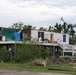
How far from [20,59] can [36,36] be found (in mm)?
11678

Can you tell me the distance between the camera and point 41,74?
81.5 feet

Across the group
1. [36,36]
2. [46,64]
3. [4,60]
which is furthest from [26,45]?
[36,36]

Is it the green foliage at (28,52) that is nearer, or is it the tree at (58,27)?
the green foliage at (28,52)

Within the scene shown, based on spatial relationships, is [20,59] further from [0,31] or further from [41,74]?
[41,74]

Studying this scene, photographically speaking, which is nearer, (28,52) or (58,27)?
(28,52)

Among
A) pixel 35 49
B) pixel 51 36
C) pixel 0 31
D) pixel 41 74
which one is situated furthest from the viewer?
pixel 51 36

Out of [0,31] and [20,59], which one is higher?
[0,31]

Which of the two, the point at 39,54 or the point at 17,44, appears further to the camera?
the point at 17,44

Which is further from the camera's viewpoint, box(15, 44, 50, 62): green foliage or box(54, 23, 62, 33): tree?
box(54, 23, 62, 33): tree

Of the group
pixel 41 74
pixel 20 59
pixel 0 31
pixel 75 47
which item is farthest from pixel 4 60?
pixel 41 74

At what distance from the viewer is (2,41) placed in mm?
47406

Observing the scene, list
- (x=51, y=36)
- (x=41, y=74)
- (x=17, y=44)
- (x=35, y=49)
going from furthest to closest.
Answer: (x=51, y=36) → (x=17, y=44) → (x=35, y=49) → (x=41, y=74)

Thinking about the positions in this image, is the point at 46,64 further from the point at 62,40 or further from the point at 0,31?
the point at 62,40

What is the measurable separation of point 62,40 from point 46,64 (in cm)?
2343
